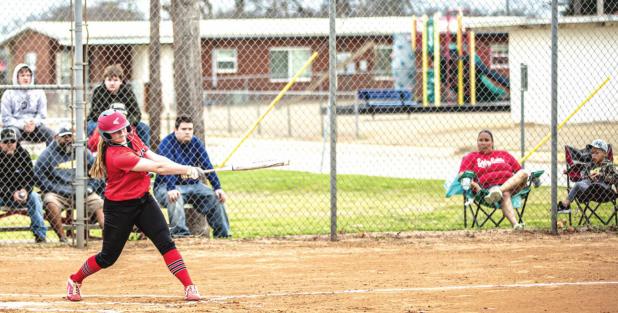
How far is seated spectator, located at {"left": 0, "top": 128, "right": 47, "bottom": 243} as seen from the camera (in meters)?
11.6

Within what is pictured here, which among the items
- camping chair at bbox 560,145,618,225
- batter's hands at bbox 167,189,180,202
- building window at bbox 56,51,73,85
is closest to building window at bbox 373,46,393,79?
building window at bbox 56,51,73,85

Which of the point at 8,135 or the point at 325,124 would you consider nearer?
the point at 8,135

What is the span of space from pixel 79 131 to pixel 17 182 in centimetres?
132

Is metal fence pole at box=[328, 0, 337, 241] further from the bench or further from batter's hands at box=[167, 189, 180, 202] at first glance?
the bench

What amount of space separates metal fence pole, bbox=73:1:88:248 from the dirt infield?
36 cm

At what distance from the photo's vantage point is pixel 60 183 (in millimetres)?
11641

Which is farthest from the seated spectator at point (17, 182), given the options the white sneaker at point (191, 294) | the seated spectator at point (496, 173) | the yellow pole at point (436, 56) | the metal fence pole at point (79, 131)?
the yellow pole at point (436, 56)

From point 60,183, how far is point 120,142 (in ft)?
12.7

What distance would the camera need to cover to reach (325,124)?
24281mm

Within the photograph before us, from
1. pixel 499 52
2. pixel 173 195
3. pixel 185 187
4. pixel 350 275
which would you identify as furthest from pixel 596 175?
pixel 499 52

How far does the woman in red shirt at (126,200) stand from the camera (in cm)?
798

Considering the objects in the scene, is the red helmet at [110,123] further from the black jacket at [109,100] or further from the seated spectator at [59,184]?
the black jacket at [109,100]

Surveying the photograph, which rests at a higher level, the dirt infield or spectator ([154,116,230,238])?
spectator ([154,116,230,238])

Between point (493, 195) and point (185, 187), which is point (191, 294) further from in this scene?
point (493, 195)
